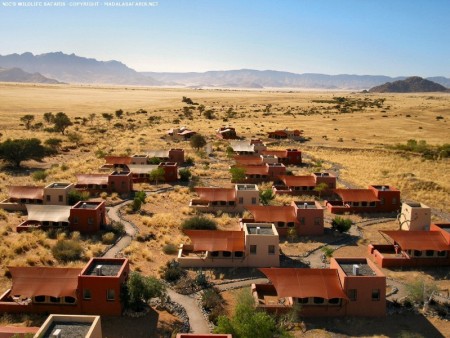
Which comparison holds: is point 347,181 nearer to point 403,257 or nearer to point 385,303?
point 403,257

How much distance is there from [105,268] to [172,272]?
5.58 metres

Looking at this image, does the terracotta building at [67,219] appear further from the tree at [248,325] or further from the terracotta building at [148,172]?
the tree at [248,325]

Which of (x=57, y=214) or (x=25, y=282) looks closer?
→ (x=25, y=282)

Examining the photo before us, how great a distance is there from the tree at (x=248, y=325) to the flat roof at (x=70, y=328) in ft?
23.6

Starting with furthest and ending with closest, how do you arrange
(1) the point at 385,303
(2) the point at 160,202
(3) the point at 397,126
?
(3) the point at 397,126
(2) the point at 160,202
(1) the point at 385,303

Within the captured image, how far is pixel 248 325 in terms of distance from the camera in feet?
78.2

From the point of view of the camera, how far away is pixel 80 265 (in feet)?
113

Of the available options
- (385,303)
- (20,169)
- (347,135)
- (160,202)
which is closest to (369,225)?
(385,303)

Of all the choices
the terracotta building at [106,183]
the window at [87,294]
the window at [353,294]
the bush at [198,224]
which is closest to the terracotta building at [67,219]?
the bush at [198,224]

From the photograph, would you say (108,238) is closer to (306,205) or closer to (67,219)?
(67,219)

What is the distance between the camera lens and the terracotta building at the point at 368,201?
50500mm

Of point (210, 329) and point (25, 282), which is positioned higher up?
point (25, 282)

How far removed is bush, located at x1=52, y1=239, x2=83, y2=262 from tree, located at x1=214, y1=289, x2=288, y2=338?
1598 cm

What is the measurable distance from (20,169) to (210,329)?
5021cm
